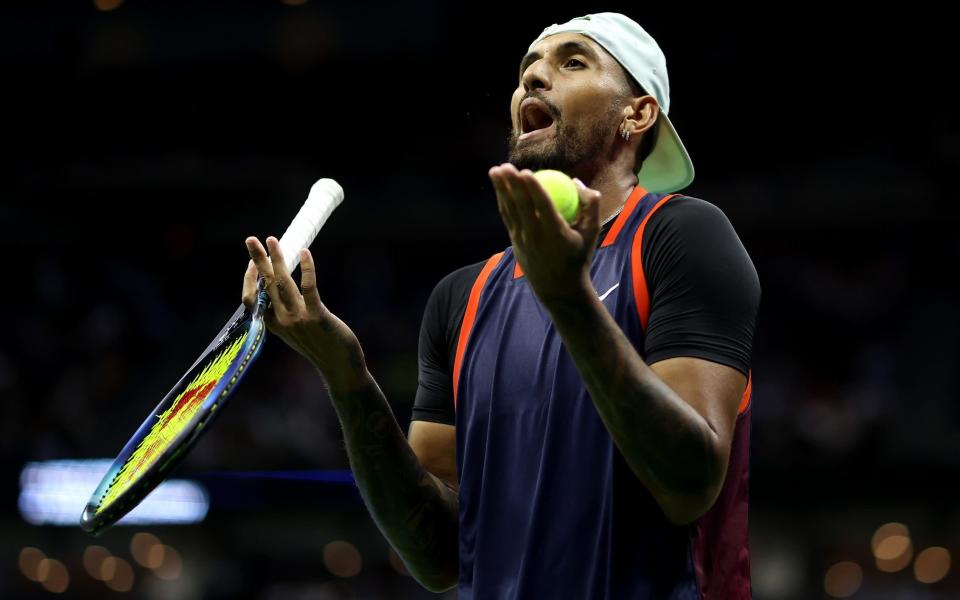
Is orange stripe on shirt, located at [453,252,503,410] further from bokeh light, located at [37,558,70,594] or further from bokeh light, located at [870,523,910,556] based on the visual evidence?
bokeh light, located at [37,558,70,594]

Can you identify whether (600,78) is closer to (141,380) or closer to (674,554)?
(674,554)

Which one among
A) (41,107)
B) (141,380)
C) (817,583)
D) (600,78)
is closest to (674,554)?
(600,78)

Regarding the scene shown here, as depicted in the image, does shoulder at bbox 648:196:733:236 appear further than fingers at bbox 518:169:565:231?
Yes

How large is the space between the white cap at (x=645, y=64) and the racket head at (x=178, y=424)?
0.97m

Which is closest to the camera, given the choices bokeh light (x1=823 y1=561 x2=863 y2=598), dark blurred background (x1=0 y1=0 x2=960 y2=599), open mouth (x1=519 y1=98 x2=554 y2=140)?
open mouth (x1=519 y1=98 x2=554 y2=140)

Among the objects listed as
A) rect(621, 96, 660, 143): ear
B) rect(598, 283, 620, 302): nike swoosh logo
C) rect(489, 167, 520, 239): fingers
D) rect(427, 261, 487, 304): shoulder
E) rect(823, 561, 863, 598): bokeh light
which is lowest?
rect(823, 561, 863, 598): bokeh light

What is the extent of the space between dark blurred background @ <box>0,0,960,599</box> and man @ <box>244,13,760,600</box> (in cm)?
836

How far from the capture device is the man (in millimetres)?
2113

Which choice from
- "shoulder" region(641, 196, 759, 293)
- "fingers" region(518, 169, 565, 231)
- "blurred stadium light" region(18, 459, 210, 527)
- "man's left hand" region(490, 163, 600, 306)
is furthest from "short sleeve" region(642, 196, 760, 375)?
"blurred stadium light" region(18, 459, 210, 527)

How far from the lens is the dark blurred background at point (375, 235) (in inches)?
450

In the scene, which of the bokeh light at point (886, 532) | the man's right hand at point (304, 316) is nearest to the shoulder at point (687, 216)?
the man's right hand at point (304, 316)

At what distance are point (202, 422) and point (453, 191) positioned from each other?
11.5m

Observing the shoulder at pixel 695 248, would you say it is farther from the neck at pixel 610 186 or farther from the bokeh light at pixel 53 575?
the bokeh light at pixel 53 575

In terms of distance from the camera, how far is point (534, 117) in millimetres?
2854
